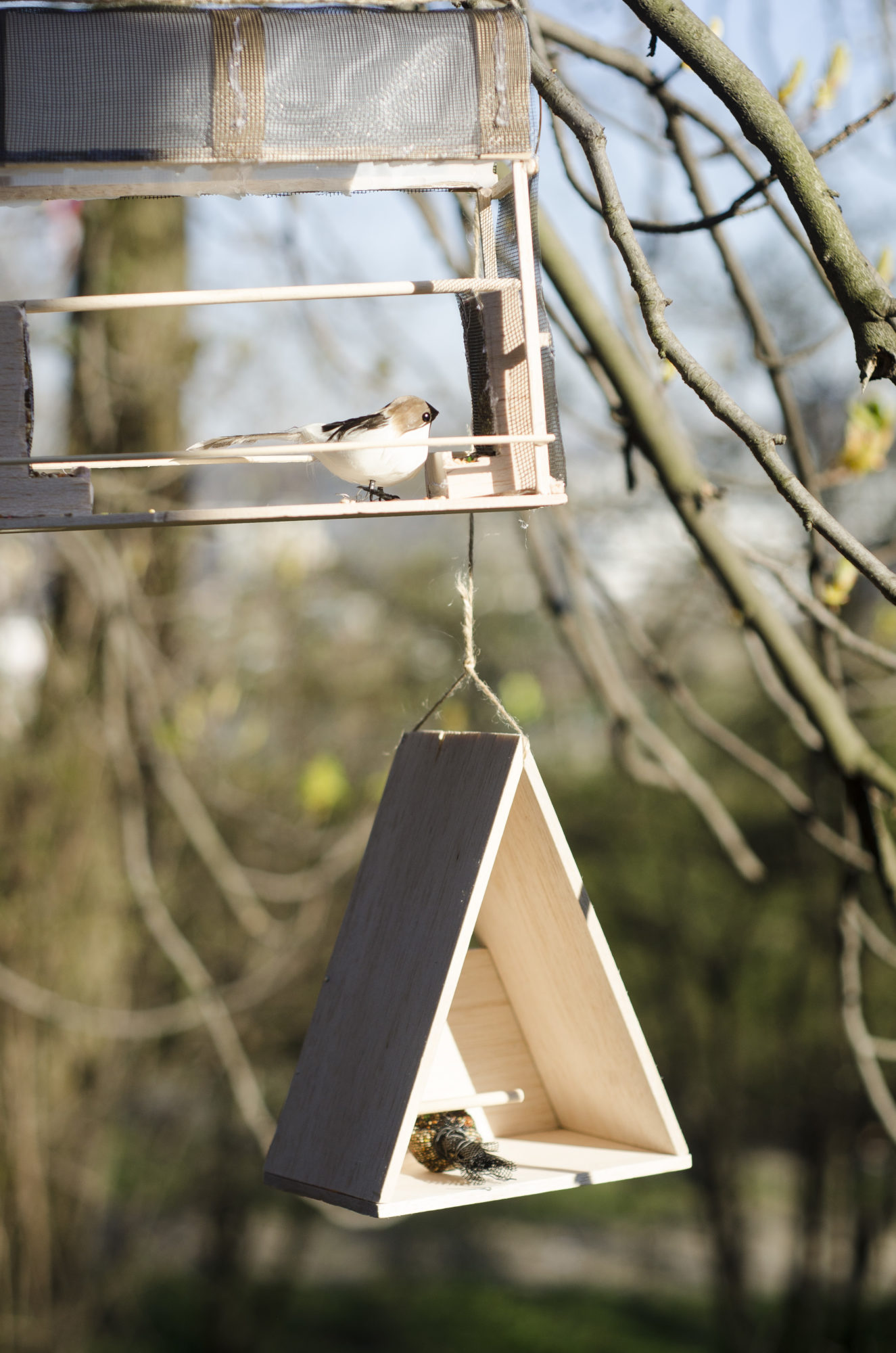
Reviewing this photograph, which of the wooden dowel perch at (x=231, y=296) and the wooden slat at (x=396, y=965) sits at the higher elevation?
the wooden dowel perch at (x=231, y=296)

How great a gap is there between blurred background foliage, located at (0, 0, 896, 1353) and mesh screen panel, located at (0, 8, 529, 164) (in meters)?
1.23

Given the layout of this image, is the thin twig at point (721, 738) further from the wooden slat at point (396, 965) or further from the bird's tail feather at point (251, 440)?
the bird's tail feather at point (251, 440)

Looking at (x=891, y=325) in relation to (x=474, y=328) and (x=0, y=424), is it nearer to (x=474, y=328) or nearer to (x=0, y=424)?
(x=474, y=328)

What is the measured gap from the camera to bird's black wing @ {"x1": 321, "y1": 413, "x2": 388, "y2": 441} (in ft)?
3.06

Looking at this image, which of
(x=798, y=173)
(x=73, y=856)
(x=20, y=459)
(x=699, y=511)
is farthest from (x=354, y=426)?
(x=73, y=856)

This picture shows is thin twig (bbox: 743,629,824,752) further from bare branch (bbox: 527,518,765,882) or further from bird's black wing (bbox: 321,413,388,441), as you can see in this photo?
bird's black wing (bbox: 321,413,388,441)

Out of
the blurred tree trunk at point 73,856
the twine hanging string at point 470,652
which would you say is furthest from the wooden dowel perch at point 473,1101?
the blurred tree trunk at point 73,856

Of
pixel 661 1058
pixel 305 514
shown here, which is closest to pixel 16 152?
pixel 305 514

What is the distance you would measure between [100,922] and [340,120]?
3.03m

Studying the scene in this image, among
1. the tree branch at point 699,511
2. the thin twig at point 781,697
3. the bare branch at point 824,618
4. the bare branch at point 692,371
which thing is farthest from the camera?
the thin twig at point 781,697

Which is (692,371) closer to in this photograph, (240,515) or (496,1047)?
(240,515)

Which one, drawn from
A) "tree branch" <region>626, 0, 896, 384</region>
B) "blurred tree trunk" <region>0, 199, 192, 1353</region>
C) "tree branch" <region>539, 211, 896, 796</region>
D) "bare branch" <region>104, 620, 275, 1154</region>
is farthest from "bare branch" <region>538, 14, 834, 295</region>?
"blurred tree trunk" <region>0, 199, 192, 1353</region>

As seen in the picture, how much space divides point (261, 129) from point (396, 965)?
2.21ft

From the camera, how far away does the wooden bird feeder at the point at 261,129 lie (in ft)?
2.85
